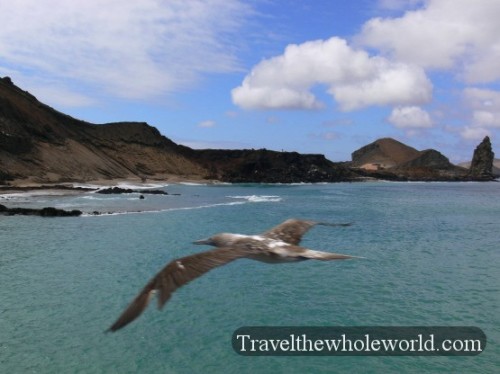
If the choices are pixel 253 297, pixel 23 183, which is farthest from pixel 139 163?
pixel 253 297

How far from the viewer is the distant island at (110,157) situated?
8594cm

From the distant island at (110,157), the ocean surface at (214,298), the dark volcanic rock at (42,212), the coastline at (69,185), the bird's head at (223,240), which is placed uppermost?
the distant island at (110,157)

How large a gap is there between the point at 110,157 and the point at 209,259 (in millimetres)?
117936

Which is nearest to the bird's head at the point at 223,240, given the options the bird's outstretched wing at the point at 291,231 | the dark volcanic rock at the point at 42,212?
the bird's outstretched wing at the point at 291,231

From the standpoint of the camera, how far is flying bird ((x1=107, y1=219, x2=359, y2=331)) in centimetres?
567

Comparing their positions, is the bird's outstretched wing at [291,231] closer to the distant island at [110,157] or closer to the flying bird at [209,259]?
the flying bird at [209,259]

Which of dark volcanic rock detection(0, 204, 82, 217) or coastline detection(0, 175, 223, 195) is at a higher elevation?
coastline detection(0, 175, 223, 195)

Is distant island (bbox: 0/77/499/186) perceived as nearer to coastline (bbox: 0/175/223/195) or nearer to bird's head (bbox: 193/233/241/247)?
coastline (bbox: 0/175/223/195)

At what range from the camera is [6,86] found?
4240 inches

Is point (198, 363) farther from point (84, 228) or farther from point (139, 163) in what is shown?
point (139, 163)

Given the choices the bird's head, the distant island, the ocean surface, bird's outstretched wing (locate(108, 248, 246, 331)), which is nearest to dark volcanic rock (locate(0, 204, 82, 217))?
the ocean surface

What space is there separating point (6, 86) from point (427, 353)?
386 feet

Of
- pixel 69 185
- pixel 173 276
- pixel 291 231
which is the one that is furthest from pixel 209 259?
pixel 69 185

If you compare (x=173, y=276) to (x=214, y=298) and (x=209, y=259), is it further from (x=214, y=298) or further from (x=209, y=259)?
(x=214, y=298)
